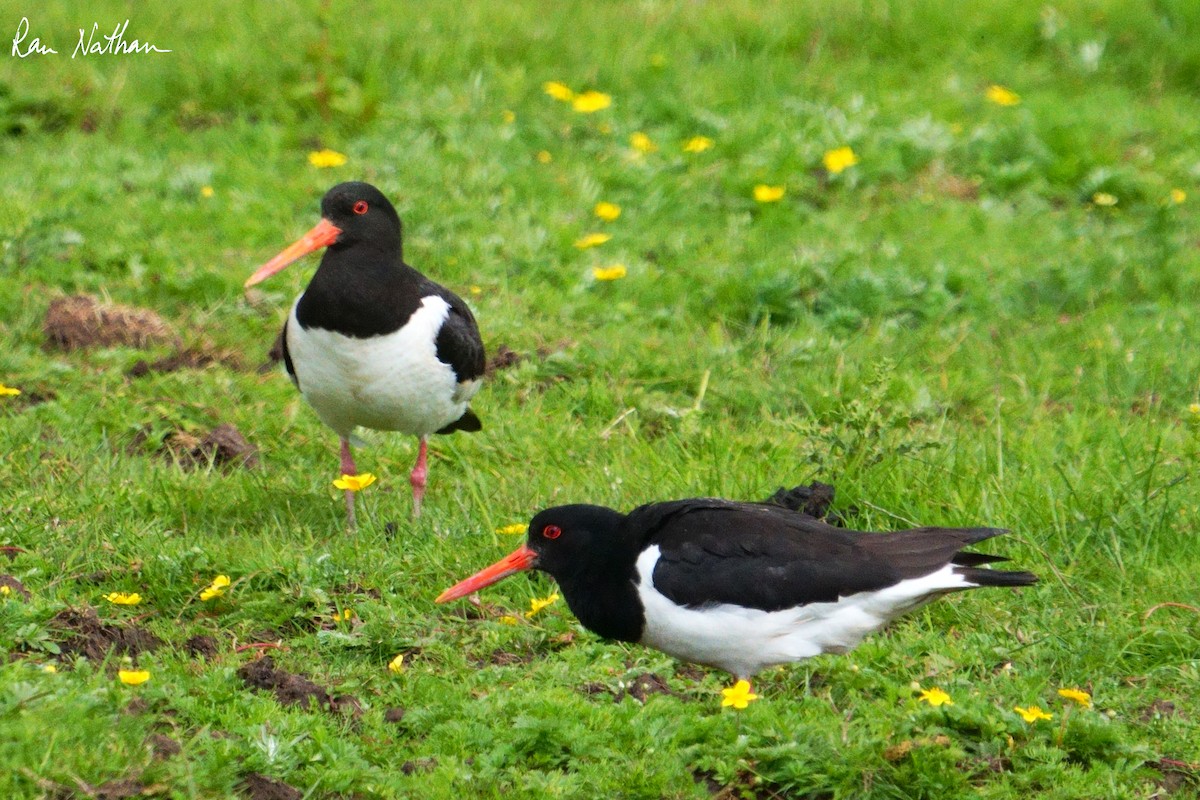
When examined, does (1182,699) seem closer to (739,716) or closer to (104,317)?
(739,716)

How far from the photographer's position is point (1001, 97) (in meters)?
9.97

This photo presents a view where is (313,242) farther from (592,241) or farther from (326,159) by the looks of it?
(326,159)

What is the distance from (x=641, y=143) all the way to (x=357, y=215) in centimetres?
378

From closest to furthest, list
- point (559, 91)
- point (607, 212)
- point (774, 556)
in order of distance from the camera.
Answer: point (774, 556), point (607, 212), point (559, 91)

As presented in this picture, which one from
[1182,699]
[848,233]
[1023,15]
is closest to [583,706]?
[1182,699]

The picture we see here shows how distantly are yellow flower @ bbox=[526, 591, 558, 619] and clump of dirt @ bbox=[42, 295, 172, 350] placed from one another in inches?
121

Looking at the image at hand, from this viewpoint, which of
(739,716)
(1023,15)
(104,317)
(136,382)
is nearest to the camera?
(739,716)

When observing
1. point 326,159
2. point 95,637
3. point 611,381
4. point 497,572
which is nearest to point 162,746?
point 95,637

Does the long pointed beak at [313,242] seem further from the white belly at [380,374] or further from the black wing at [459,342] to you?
the black wing at [459,342]

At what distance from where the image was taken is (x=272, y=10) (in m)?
10.5

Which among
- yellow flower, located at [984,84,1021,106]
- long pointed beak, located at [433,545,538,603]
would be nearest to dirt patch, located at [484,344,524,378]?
long pointed beak, located at [433,545,538,603]

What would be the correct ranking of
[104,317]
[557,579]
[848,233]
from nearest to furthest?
[557,579], [104,317], [848,233]

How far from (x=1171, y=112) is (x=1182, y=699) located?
6.57m
